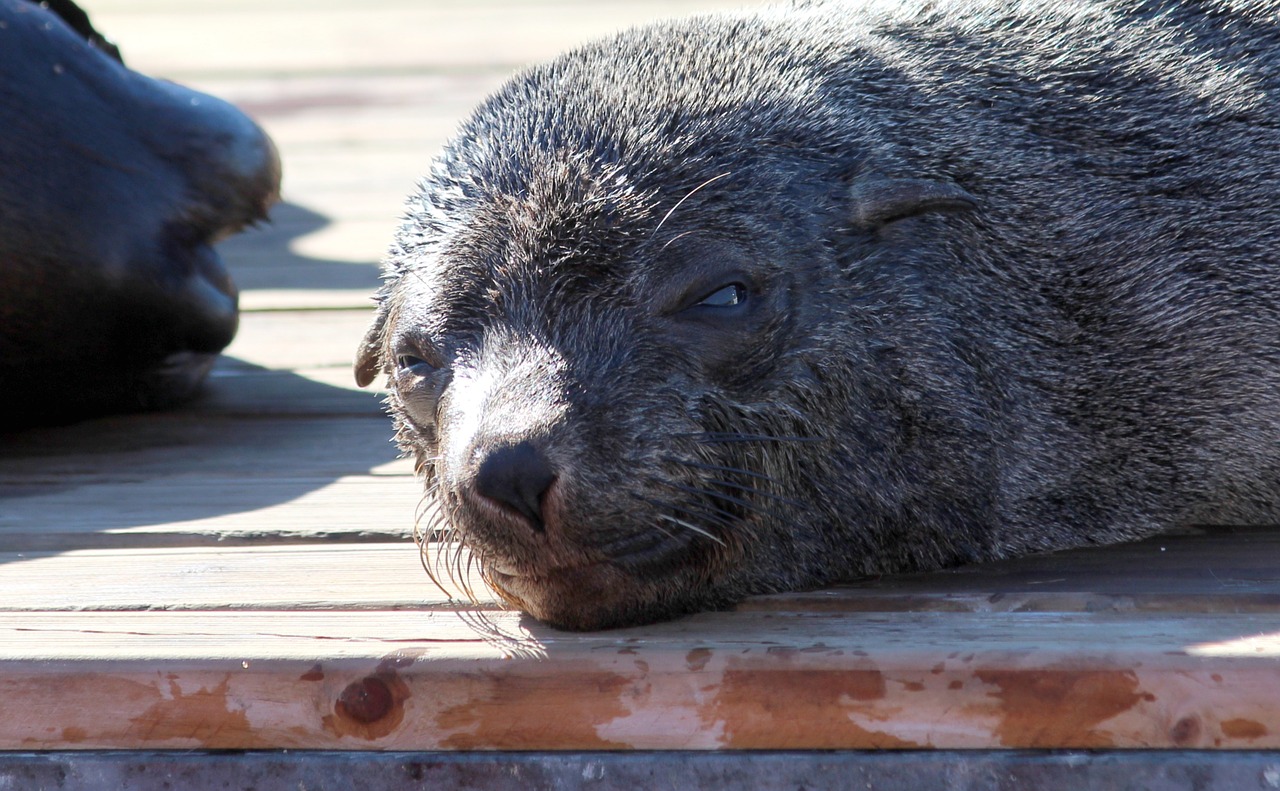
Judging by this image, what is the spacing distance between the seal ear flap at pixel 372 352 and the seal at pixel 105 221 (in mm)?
1015

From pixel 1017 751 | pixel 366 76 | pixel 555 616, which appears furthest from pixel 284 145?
pixel 1017 751

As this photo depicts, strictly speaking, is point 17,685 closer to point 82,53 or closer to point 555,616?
point 555,616

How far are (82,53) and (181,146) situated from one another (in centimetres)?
36

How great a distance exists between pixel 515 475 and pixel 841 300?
80cm

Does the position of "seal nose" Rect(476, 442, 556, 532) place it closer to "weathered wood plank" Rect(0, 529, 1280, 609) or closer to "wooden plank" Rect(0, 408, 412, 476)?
"weathered wood plank" Rect(0, 529, 1280, 609)

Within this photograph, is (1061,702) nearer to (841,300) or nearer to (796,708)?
(796,708)

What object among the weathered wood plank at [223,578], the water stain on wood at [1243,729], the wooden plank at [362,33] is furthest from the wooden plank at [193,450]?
the wooden plank at [362,33]

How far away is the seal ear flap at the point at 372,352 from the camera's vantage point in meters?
3.28

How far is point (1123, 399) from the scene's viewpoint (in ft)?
10.4

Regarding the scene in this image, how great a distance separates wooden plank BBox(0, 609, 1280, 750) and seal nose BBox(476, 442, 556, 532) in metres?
0.29

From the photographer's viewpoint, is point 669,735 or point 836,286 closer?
point 669,735

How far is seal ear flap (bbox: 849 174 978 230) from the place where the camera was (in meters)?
3.00

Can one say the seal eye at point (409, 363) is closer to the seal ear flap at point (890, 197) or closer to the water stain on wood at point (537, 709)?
the water stain on wood at point (537, 709)

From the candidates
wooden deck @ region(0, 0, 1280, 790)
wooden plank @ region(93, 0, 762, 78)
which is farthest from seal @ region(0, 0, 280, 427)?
wooden plank @ region(93, 0, 762, 78)
